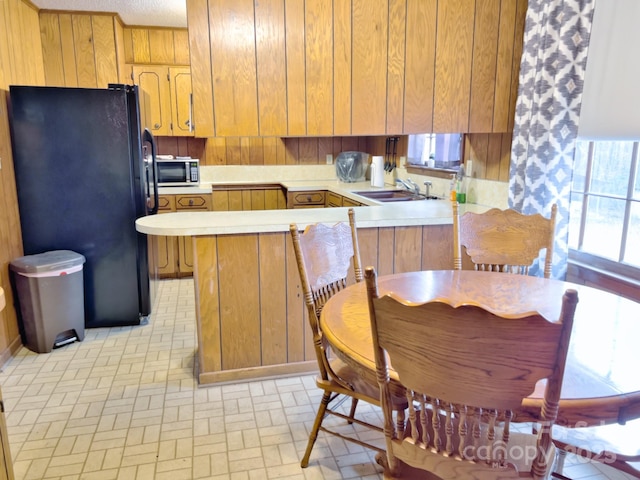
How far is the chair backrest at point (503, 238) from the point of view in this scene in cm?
217

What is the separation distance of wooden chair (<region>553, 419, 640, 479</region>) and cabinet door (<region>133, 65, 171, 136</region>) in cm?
449

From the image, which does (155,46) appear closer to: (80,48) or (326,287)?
(80,48)

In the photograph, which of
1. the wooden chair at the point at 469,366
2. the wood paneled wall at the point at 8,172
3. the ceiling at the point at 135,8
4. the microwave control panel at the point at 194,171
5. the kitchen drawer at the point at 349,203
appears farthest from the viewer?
the microwave control panel at the point at 194,171

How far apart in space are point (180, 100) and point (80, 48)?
1.02 meters

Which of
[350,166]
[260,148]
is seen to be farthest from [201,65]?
[260,148]

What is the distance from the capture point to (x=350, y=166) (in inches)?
201

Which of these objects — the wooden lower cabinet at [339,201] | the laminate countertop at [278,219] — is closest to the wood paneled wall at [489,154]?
the laminate countertop at [278,219]

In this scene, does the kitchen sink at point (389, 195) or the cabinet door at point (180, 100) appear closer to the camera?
the kitchen sink at point (389, 195)

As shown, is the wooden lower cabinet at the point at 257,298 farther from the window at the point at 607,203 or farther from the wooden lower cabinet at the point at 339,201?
the wooden lower cabinet at the point at 339,201

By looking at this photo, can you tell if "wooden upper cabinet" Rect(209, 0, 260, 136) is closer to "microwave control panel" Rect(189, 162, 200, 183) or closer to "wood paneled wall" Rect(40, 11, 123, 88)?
"microwave control panel" Rect(189, 162, 200, 183)

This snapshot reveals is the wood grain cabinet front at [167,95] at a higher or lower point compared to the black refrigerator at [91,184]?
higher

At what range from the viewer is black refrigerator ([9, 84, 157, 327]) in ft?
10.2

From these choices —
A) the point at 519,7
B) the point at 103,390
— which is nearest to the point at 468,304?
the point at 103,390

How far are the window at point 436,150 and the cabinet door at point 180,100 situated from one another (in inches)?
92.3
